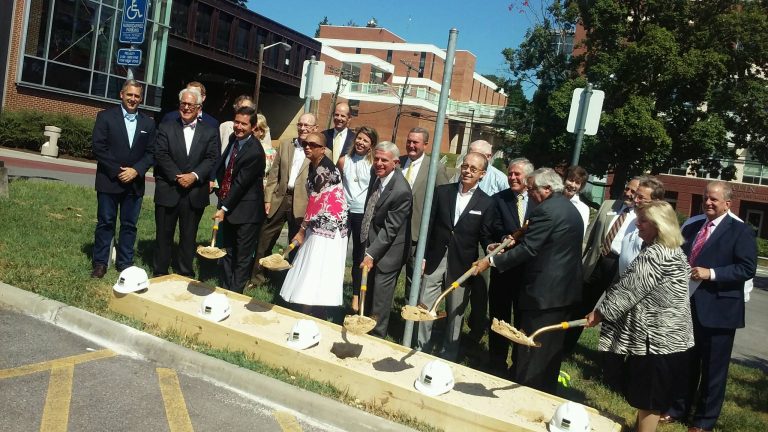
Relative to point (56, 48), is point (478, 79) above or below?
above

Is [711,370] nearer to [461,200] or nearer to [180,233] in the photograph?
[461,200]

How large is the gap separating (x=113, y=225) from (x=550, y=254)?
4504 mm

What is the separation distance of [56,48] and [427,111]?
164 ft

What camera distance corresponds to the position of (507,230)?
6.09 meters

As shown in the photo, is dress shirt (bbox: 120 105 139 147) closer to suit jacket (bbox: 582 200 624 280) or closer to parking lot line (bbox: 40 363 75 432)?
parking lot line (bbox: 40 363 75 432)

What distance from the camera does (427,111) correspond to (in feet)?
238

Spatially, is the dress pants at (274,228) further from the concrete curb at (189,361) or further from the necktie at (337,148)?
the concrete curb at (189,361)

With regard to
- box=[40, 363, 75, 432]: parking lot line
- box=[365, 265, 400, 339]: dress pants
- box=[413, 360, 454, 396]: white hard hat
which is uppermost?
box=[365, 265, 400, 339]: dress pants

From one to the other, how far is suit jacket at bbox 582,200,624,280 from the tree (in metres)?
23.1

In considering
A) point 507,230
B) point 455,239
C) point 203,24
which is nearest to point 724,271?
point 507,230

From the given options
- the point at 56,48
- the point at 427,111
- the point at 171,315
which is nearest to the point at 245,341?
the point at 171,315

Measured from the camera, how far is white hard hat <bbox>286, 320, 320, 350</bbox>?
5215mm

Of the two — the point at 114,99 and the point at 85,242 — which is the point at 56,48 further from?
the point at 85,242

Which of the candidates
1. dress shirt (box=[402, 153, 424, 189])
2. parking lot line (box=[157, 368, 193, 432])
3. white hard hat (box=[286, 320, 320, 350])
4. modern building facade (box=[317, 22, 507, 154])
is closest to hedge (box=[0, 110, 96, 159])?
dress shirt (box=[402, 153, 424, 189])
